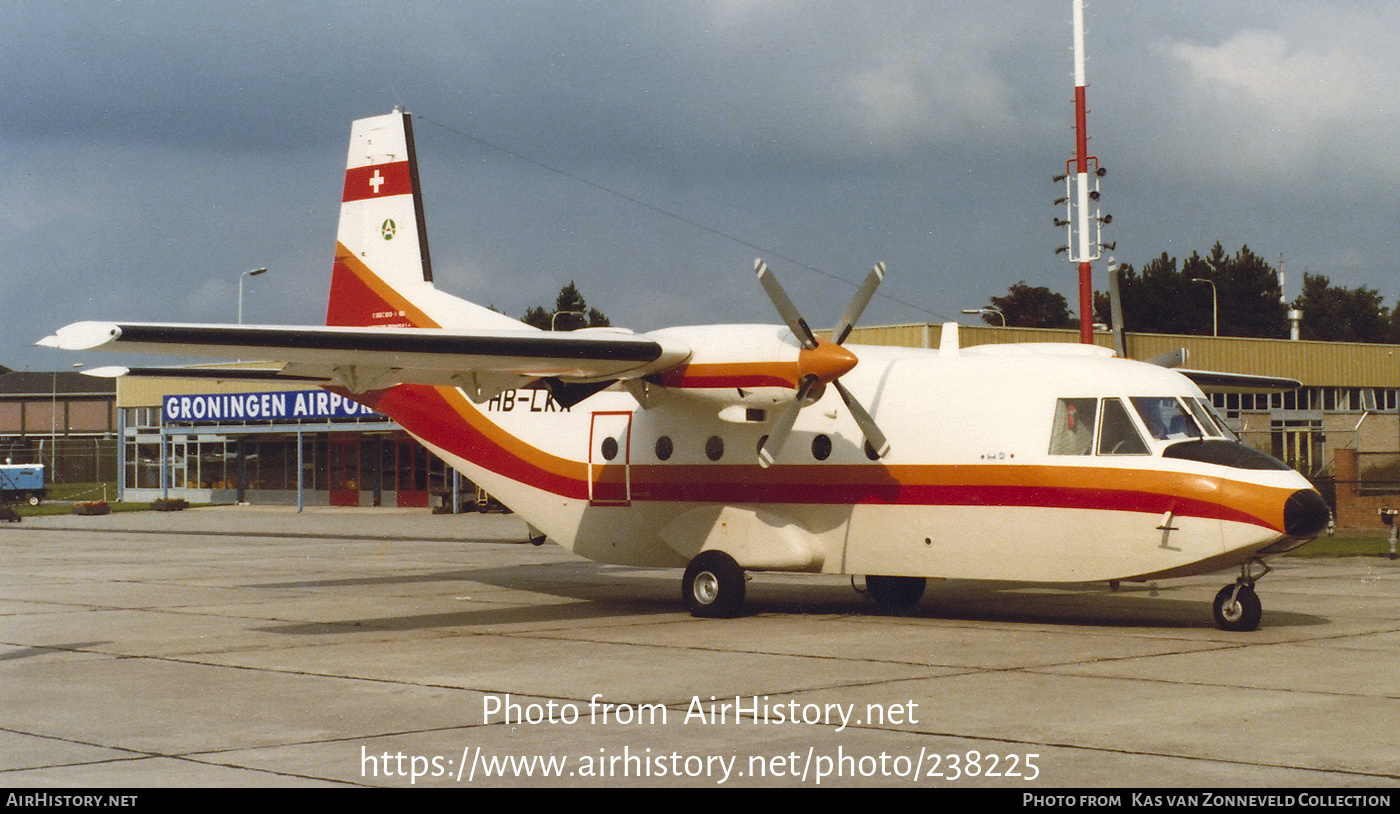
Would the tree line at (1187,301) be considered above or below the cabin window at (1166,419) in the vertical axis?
above

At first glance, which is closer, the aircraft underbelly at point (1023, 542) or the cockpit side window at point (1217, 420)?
the aircraft underbelly at point (1023, 542)

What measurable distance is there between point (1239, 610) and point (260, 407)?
171 feet

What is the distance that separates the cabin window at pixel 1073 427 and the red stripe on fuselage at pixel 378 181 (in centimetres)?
1094

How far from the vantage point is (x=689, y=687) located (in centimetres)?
1141

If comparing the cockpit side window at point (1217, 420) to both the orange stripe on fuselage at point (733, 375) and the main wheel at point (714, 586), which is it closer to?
the orange stripe on fuselage at point (733, 375)

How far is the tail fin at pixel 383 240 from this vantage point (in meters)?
20.6

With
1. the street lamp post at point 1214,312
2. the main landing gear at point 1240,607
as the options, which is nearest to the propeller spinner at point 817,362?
the main landing gear at point 1240,607

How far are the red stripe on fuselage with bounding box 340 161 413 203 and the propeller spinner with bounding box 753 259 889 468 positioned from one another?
7.80 metres

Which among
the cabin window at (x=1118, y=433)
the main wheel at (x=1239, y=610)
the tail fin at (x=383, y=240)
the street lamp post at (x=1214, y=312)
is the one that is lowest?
Result: the main wheel at (x=1239, y=610)

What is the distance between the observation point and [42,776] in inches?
320

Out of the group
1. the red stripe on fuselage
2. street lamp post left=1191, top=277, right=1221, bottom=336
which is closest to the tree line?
street lamp post left=1191, top=277, right=1221, bottom=336

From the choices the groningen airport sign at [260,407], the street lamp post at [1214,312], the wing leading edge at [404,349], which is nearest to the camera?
the wing leading edge at [404,349]

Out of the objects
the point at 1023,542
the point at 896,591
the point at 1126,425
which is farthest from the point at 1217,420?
the point at 896,591

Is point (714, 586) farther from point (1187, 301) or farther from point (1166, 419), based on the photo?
point (1187, 301)
